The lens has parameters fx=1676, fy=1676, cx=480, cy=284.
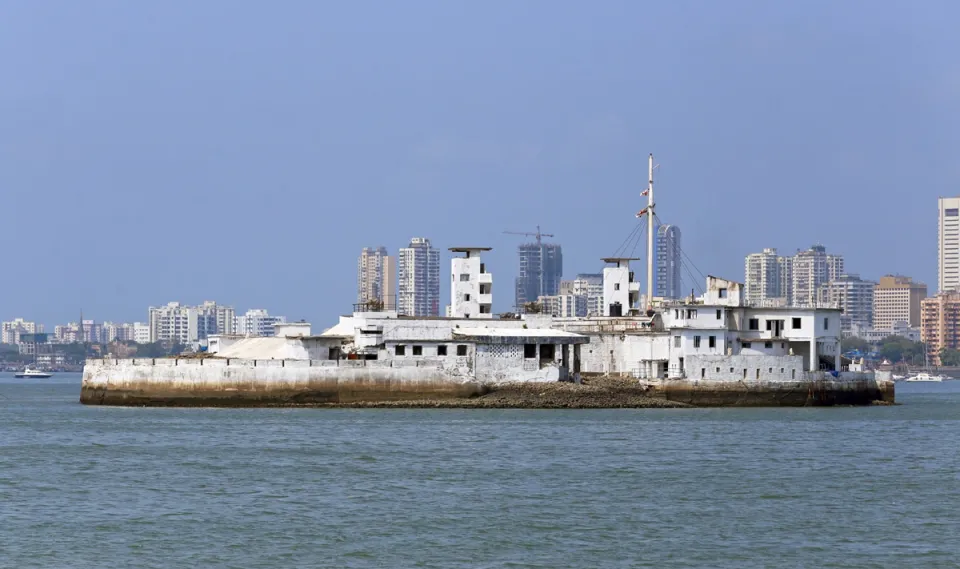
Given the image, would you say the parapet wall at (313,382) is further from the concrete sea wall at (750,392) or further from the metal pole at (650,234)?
the metal pole at (650,234)

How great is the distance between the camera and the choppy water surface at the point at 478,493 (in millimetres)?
29125

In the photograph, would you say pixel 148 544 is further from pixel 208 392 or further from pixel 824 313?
pixel 824 313

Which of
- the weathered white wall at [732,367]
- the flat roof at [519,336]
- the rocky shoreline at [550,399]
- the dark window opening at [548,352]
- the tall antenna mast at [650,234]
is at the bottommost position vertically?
the rocky shoreline at [550,399]

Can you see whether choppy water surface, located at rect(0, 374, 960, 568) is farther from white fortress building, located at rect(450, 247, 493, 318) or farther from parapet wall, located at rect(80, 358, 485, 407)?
white fortress building, located at rect(450, 247, 493, 318)

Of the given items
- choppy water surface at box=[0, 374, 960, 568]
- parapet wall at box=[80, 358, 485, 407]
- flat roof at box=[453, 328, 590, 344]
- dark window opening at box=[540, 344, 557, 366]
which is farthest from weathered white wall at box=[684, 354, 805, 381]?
parapet wall at box=[80, 358, 485, 407]

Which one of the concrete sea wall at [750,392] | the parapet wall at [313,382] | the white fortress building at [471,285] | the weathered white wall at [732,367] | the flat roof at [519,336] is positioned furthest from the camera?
the white fortress building at [471,285]

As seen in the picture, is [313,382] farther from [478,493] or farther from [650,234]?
[478,493]

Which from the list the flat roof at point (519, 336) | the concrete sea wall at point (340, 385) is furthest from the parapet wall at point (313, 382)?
the flat roof at point (519, 336)

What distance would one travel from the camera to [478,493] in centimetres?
3678

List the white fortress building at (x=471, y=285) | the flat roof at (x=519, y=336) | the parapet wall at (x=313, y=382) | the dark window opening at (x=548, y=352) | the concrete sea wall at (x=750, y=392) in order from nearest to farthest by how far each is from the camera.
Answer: the parapet wall at (x=313, y=382) < the flat roof at (x=519, y=336) < the concrete sea wall at (x=750, y=392) < the dark window opening at (x=548, y=352) < the white fortress building at (x=471, y=285)

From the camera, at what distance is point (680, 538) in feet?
100

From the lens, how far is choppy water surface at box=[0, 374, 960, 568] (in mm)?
29125

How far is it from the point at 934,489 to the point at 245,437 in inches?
845

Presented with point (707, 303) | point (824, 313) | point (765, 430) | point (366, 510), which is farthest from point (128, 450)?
point (824, 313)
